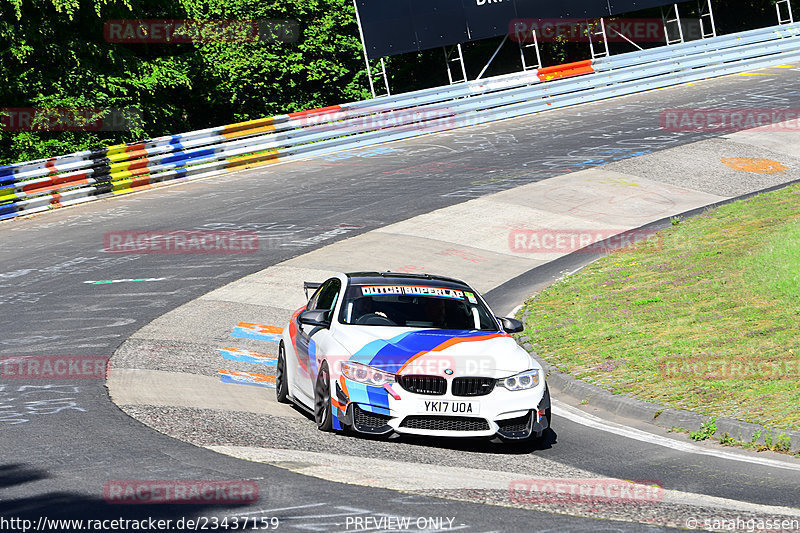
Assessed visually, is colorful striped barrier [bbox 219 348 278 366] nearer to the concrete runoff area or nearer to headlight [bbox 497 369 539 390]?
the concrete runoff area

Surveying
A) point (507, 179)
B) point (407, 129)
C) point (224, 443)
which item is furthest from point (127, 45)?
point (224, 443)

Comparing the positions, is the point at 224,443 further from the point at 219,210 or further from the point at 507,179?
the point at 507,179

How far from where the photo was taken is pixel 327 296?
423 inches

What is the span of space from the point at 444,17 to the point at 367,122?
7265 millimetres

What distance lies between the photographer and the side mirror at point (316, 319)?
31.9ft

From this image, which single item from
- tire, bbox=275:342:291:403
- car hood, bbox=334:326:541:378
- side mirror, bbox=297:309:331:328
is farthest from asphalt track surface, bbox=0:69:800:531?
side mirror, bbox=297:309:331:328

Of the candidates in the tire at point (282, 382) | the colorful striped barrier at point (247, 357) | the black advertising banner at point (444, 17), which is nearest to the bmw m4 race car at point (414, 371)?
the tire at point (282, 382)

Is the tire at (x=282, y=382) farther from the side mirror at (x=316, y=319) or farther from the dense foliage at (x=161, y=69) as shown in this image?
the dense foliage at (x=161, y=69)

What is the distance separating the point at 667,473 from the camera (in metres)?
8.09

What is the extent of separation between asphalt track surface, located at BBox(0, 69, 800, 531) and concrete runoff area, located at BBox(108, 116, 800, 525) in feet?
1.14

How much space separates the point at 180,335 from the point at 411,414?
5.84m

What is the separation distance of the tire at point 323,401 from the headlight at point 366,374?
10.0 inches

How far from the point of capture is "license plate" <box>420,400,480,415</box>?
865 cm

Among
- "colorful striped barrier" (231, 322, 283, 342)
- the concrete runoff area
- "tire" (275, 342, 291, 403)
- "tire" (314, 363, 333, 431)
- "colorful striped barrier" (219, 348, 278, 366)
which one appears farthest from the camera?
"colorful striped barrier" (231, 322, 283, 342)
